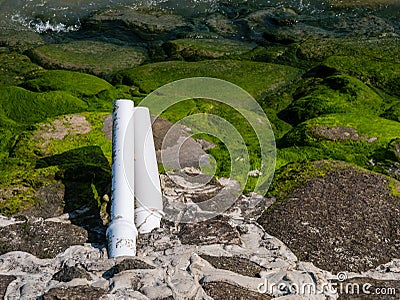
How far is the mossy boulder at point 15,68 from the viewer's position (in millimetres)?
16234

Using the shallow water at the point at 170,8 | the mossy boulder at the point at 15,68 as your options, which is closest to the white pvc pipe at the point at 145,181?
the mossy boulder at the point at 15,68

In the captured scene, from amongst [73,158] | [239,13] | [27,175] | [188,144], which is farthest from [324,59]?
[27,175]

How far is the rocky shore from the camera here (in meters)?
6.62

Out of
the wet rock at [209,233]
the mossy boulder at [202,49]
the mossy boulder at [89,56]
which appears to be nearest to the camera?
the wet rock at [209,233]

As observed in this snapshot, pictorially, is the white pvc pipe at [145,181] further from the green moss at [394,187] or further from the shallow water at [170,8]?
the shallow water at [170,8]

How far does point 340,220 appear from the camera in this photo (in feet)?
25.8

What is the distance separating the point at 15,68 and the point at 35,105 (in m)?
4.78

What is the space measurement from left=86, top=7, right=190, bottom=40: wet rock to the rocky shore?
2739mm

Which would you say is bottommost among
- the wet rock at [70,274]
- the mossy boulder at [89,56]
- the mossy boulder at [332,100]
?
the mossy boulder at [89,56]

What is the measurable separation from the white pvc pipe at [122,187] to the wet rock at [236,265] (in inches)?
36.0

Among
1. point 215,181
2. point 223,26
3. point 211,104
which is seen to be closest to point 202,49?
point 223,26

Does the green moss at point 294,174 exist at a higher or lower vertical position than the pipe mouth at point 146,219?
lower

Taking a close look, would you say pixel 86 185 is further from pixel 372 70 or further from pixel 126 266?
pixel 372 70

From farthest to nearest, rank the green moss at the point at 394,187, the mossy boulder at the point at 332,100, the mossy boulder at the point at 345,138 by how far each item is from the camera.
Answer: the mossy boulder at the point at 332,100, the mossy boulder at the point at 345,138, the green moss at the point at 394,187
